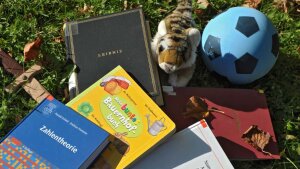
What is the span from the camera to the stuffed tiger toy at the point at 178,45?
2.89 meters

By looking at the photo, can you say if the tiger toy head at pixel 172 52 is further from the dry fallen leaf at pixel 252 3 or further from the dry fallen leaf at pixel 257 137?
the dry fallen leaf at pixel 252 3

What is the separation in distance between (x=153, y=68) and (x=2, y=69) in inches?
42.2

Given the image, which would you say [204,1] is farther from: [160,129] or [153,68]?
[160,129]

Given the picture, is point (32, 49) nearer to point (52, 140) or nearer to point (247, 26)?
point (52, 140)

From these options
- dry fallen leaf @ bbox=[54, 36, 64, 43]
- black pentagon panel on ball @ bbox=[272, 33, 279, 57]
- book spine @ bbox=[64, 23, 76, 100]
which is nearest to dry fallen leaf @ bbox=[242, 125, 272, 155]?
black pentagon panel on ball @ bbox=[272, 33, 279, 57]

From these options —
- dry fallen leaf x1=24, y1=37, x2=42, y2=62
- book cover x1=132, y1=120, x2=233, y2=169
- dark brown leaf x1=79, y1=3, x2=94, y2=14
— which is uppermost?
dark brown leaf x1=79, y1=3, x2=94, y2=14

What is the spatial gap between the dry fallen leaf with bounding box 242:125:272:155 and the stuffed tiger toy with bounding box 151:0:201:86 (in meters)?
0.55

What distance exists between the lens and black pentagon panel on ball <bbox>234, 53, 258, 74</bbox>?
290 centimetres

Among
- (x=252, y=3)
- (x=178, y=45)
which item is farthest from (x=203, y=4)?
(x=178, y=45)

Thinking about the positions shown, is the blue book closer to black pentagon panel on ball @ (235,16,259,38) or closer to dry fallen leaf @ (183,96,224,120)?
dry fallen leaf @ (183,96,224,120)

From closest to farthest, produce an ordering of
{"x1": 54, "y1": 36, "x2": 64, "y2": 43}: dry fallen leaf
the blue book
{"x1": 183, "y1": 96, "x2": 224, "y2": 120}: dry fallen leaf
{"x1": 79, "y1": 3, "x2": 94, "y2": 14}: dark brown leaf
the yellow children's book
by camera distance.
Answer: the blue book < the yellow children's book < {"x1": 183, "y1": 96, "x2": 224, "y2": 120}: dry fallen leaf < {"x1": 54, "y1": 36, "x2": 64, "y2": 43}: dry fallen leaf < {"x1": 79, "y1": 3, "x2": 94, "y2": 14}: dark brown leaf

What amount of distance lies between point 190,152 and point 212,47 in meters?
0.72

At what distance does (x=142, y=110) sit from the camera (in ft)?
9.23

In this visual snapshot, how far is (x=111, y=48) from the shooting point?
9.97ft
